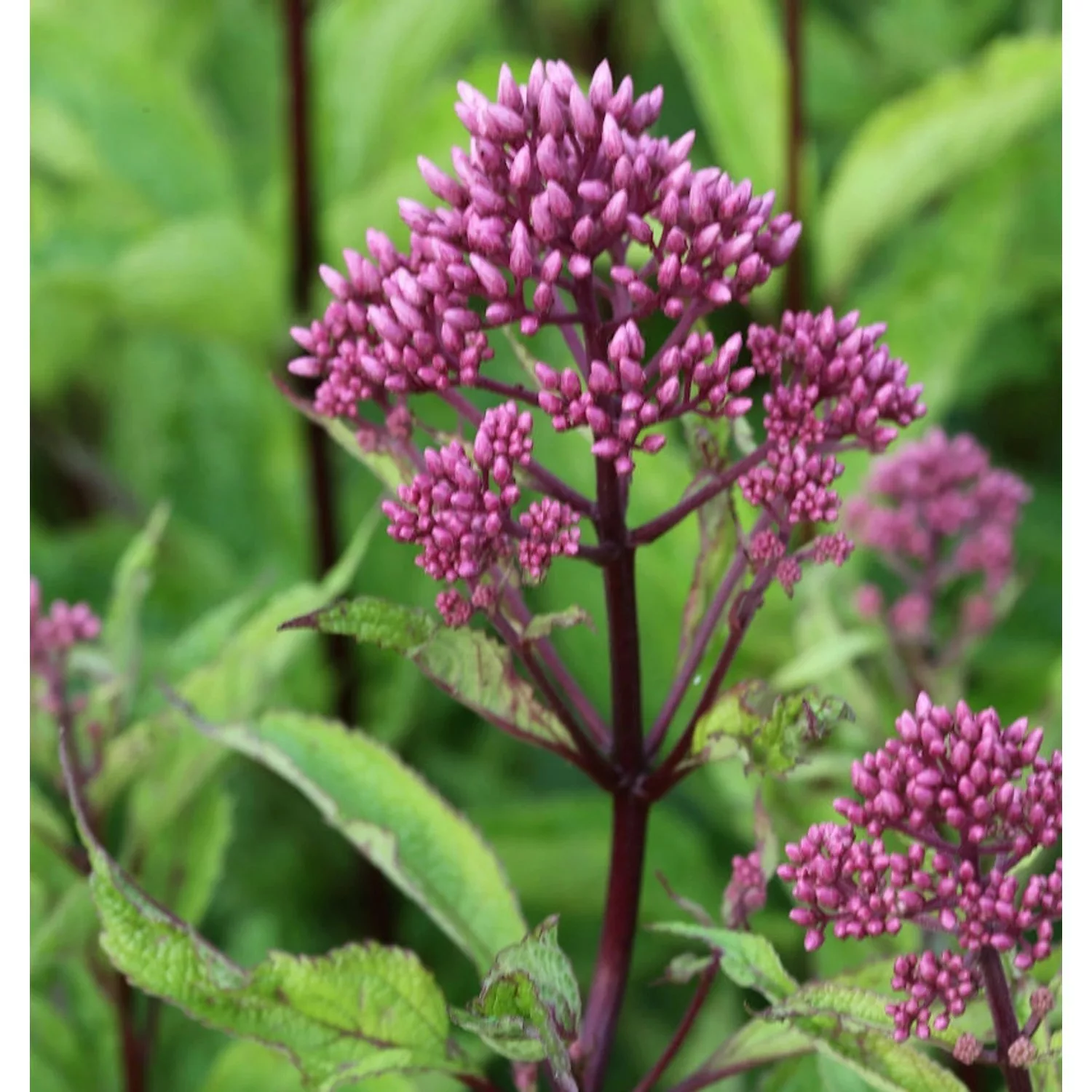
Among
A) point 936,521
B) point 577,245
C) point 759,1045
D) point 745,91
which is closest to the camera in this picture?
point 577,245

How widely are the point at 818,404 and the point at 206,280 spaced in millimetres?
555

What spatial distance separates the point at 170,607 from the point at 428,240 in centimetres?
69

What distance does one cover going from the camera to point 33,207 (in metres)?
1.13

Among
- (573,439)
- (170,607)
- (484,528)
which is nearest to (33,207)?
(170,607)

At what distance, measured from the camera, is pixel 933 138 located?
37.6 inches

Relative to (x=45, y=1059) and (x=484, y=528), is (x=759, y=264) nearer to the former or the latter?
(x=484, y=528)

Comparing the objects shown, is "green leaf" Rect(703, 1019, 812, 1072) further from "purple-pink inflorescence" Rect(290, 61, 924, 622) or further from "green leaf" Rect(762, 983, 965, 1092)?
"purple-pink inflorescence" Rect(290, 61, 924, 622)

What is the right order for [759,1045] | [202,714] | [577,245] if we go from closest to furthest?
1. [577,245]
2. [759,1045]
3. [202,714]

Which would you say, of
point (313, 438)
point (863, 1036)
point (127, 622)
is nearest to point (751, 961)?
point (863, 1036)

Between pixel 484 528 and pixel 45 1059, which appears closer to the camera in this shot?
pixel 484 528

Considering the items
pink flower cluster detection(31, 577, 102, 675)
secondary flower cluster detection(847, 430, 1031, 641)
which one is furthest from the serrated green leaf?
secondary flower cluster detection(847, 430, 1031, 641)

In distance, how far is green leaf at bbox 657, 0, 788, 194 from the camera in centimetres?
102

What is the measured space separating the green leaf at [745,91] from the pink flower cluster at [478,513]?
24.0 inches

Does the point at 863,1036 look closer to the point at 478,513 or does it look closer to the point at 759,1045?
the point at 759,1045
